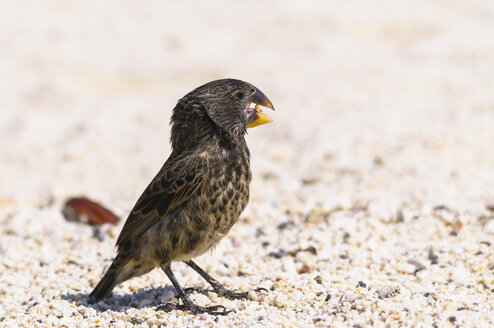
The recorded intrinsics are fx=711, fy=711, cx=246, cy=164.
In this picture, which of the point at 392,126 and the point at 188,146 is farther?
the point at 392,126

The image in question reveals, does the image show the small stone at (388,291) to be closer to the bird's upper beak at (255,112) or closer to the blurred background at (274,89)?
the bird's upper beak at (255,112)

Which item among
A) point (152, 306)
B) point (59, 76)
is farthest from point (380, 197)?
point (59, 76)

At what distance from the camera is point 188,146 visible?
414cm

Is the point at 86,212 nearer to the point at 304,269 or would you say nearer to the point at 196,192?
the point at 304,269

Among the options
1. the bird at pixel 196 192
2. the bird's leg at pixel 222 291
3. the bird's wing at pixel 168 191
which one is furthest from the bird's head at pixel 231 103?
the bird's leg at pixel 222 291

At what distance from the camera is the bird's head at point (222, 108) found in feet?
13.5

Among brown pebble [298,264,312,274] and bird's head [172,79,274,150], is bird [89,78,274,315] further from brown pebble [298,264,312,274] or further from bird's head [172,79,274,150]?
brown pebble [298,264,312,274]

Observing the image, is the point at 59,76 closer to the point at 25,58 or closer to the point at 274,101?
Answer: the point at 25,58

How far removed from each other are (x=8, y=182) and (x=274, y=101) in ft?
12.3

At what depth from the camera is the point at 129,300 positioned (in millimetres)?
4359

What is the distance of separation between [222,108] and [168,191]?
1.88 feet

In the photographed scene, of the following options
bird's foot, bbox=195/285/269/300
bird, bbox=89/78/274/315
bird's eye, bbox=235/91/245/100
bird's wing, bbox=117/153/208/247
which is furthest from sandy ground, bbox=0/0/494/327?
bird's eye, bbox=235/91/245/100

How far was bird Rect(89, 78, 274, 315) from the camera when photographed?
396 centimetres

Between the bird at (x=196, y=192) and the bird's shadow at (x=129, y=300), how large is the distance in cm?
8
